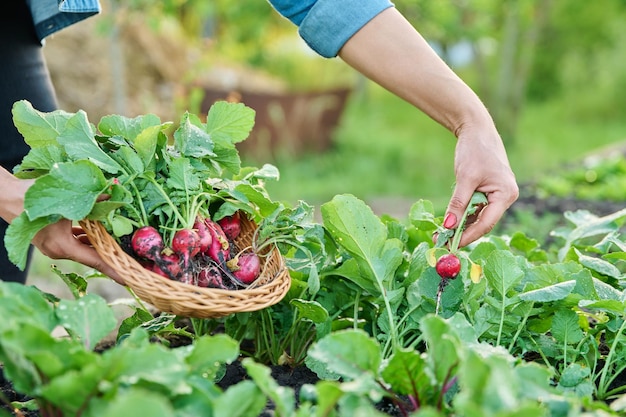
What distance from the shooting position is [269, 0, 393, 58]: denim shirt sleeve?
77.6 inches

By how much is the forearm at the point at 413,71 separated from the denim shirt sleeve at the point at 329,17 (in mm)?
23

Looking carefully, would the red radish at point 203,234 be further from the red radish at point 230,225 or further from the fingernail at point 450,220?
the fingernail at point 450,220

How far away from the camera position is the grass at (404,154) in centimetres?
611

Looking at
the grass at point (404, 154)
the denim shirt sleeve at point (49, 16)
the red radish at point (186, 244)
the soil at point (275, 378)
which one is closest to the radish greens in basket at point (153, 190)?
the red radish at point (186, 244)

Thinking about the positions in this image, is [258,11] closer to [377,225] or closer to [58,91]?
[58,91]

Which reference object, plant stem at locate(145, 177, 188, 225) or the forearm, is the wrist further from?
the forearm

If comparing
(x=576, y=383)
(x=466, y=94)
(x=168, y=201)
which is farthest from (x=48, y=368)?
(x=466, y=94)

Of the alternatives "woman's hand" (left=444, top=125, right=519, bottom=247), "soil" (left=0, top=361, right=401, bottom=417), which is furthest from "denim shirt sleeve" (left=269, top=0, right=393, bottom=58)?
"soil" (left=0, top=361, right=401, bottom=417)

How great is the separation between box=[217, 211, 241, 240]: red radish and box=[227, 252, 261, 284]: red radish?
144 mm

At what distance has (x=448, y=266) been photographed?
173 centimetres

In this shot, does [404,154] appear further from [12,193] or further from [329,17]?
[12,193]

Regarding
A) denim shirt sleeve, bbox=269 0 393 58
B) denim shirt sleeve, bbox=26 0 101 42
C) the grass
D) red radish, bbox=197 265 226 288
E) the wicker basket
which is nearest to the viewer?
the wicker basket

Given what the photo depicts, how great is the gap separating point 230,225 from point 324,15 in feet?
1.97

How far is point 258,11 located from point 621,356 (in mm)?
6510
